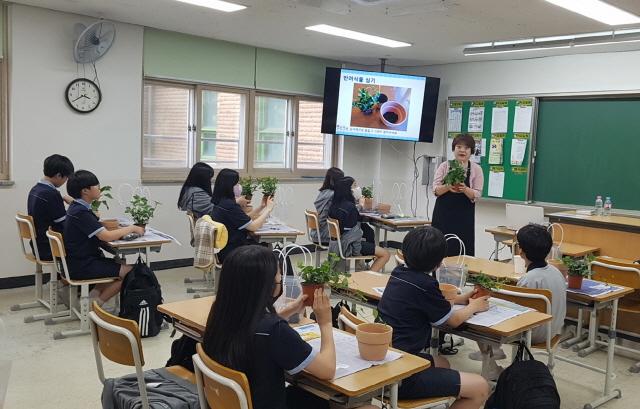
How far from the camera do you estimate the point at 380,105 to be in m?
7.95

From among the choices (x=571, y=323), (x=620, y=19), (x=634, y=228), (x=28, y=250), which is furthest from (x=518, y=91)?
(x=28, y=250)

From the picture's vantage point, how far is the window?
6.94 meters

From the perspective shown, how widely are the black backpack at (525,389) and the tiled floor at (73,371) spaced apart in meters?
1.04

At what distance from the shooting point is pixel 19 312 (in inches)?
198

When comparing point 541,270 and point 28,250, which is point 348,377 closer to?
point 541,270

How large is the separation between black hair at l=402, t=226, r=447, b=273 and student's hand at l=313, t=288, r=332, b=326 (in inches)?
23.3

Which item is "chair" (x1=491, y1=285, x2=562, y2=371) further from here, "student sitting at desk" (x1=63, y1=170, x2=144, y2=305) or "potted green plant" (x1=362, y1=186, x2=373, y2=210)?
"potted green plant" (x1=362, y1=186, x2=373, y2=210)

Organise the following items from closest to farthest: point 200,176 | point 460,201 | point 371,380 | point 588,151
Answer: point 371,380 → point 460,201 → point 200,176 → point 588,151

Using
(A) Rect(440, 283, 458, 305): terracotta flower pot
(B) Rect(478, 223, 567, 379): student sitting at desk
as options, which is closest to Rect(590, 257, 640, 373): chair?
(B) Rect(478, 223, 567, 379): student sitting at desk

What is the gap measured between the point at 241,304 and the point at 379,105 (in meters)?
6.28

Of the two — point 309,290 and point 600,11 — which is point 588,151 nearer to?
point 600,11

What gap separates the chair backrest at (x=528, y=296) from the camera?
3.12 m

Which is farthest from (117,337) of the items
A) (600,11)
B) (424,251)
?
(600,11)

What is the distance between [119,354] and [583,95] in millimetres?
6197
